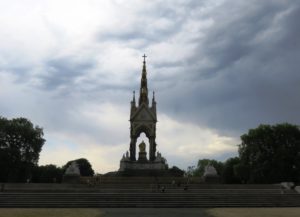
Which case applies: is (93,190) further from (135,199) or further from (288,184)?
(288,184)

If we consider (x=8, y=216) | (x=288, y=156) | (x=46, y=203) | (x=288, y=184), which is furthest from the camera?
(x=288, y=156)

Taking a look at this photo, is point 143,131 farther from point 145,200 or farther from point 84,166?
point 84,166

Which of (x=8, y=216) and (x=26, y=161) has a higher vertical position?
(x=26, y=161)

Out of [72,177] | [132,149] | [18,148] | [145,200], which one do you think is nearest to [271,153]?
[132,149]

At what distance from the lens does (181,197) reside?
3322 centimetres

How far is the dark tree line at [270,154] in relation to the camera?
5747 centimetres

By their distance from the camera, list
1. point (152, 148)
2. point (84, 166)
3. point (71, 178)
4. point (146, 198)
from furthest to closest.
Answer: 1. point (84, 166)
2. point (152, 148)
3. point (71, 178)
4. point (146, 198)

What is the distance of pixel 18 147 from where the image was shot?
59.8 meters

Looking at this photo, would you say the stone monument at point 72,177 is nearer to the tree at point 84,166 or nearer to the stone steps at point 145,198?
the stone steps at point 145,198

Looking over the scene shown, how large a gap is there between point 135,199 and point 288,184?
16214 millimetres

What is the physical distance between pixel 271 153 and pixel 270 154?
190 mm

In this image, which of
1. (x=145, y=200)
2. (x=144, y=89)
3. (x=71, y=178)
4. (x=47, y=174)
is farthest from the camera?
(x=47, y=174)

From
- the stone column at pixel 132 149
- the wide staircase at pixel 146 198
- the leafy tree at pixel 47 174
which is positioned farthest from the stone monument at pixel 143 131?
the leafy tree at pixel 47 174

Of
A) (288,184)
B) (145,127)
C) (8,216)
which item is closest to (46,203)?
(8,216)
